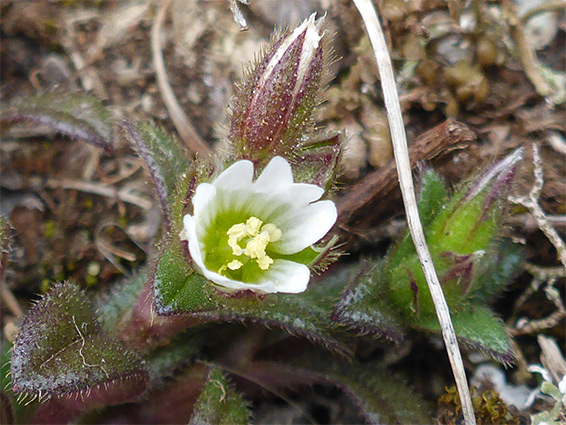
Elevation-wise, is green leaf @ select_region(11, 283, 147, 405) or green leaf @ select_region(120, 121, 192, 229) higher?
green leaf @ select_region(120, 121, 192, 229)

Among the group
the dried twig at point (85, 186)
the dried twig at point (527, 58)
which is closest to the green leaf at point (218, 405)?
the dried twig at point (85, 186)

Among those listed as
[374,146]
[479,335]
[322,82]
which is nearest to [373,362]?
[479,335]

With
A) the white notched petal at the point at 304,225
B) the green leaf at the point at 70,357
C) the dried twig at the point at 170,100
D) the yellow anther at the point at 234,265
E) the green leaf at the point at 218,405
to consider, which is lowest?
the green leaf at the point at 218,405

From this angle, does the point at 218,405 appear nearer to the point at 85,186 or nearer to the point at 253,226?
the point at 253,226

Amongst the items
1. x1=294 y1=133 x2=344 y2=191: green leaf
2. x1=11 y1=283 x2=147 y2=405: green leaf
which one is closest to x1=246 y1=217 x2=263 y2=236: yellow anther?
x1=294 y1=133 x2=344 y2=191: green leaf

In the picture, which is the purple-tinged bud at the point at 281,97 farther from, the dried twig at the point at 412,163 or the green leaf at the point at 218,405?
the green leaf at the point at 218,405

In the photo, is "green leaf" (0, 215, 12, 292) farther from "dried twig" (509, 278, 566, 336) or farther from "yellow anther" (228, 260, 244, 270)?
"dried twig" (509, 278, 566, 336)
